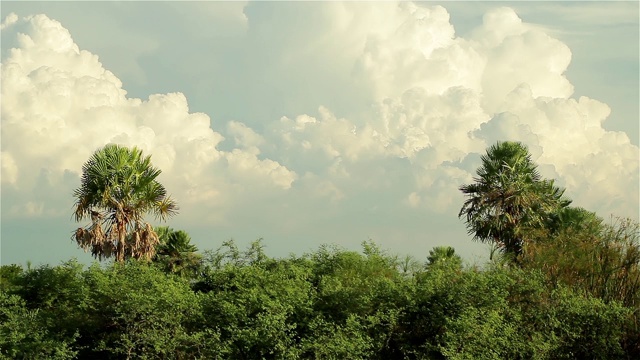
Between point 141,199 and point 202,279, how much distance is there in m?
5.97

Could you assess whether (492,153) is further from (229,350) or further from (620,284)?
(229,350)

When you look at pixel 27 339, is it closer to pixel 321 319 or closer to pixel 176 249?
pixel 321 319

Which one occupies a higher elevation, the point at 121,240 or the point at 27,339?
the point at 121,240

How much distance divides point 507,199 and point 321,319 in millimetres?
15985

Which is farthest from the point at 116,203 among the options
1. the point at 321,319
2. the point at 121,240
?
the point at 321,319

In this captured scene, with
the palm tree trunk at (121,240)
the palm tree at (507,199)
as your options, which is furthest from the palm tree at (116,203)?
the palm tree at (507,199)

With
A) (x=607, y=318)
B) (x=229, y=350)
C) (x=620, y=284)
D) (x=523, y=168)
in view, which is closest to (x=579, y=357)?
(x=607, y=318)

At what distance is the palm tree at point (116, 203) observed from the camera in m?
33.8

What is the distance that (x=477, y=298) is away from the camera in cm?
2544

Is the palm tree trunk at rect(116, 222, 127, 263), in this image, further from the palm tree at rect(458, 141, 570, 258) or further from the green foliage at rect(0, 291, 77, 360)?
the palm tree at rect(458, 141, 570, 258)

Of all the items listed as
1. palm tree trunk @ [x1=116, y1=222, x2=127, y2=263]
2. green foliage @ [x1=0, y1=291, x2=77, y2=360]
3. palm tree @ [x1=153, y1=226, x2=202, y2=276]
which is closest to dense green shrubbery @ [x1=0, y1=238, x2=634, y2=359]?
green foliage @ [x1=0, y1=291, x2=77, y2=360]

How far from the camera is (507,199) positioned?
38.9 m

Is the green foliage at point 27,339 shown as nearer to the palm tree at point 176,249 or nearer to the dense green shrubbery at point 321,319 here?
the dense green shrubbery at point 321,319

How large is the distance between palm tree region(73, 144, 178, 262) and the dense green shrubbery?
6323 mm
